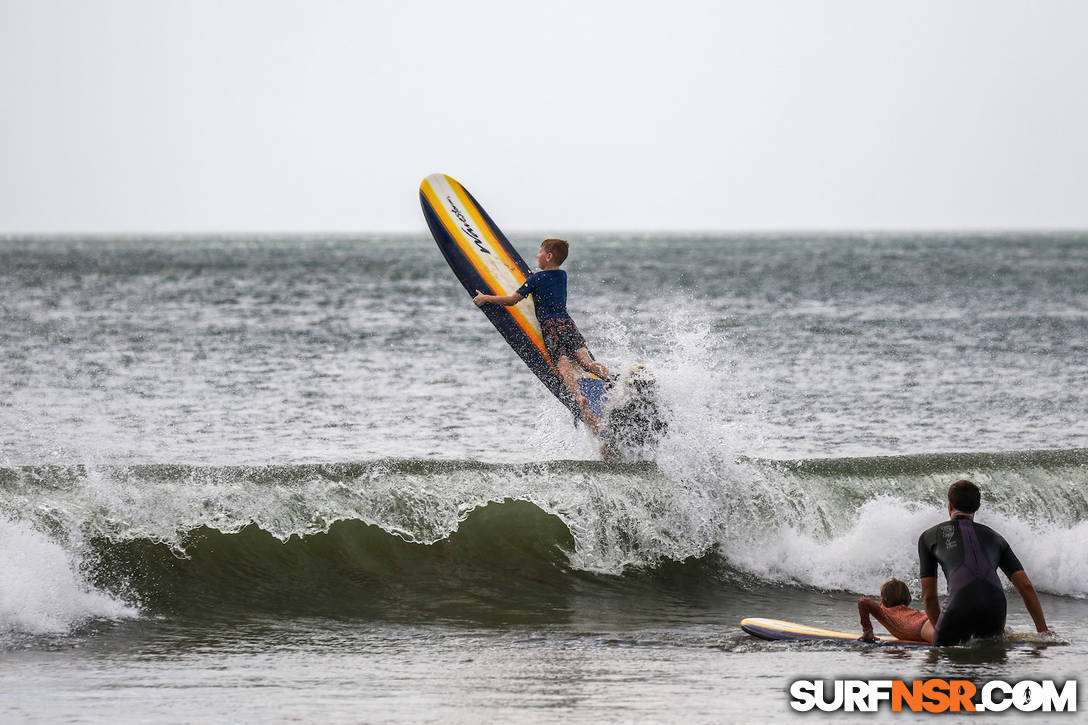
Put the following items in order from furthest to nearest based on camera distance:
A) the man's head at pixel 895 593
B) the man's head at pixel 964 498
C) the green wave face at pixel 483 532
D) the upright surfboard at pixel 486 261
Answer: the upright surfboard at pixel 486 261 < the green wave face at pixel 483 532 < the man's head at pixel 895 593 < the man's head at pixel 964 498

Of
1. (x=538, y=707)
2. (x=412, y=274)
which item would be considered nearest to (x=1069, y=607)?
(x=538, y=707)

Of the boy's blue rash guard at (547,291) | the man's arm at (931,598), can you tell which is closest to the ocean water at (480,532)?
the man's arm at (931,598)

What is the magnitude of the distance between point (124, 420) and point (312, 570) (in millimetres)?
5508

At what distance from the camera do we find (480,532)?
31.6 feet

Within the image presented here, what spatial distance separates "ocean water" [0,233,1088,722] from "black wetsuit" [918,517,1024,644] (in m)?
0.17

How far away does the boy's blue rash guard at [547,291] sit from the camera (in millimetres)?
10078

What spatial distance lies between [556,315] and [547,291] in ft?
0.78

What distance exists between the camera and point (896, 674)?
6.34 metres

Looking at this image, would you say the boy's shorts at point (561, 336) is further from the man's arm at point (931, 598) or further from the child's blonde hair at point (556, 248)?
the man's arm at point (931, 598)

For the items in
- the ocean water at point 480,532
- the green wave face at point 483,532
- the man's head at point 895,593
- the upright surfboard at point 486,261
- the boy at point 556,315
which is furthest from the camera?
the upright surfboard at point 486,261

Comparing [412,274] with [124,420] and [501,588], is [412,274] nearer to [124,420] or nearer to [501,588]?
[124,420]

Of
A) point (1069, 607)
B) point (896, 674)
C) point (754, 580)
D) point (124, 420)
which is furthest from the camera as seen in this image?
point (124, 420)

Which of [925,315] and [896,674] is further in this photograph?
[925,315]

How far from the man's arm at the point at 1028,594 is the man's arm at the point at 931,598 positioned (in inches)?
15.8
